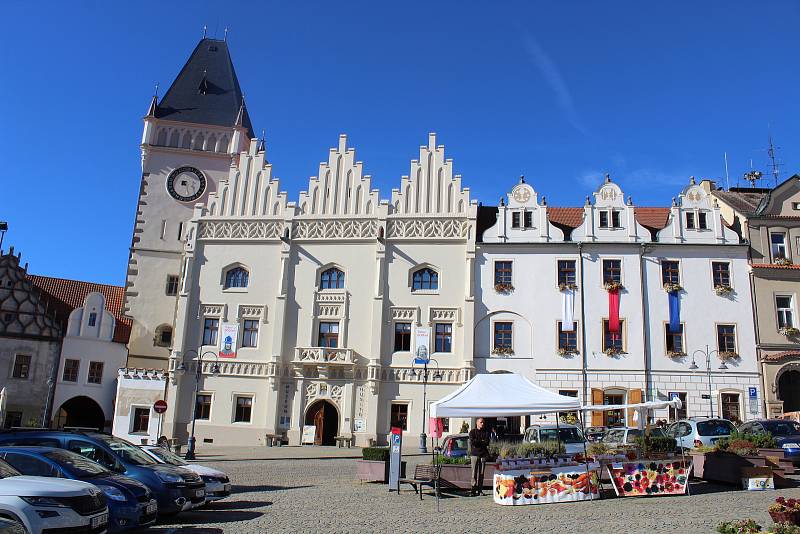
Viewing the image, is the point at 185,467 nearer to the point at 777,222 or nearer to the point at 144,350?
the point at 144,350

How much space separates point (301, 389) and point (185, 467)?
2182 cm

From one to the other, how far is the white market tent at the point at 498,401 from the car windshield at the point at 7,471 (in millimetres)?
8977

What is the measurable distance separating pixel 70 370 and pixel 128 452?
93.0ft

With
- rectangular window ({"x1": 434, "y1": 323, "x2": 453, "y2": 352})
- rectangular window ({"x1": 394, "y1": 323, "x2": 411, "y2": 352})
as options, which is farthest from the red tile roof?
rectangular window ({"x1": 434, "y1": 323, "x2": 453, "y2": 352})

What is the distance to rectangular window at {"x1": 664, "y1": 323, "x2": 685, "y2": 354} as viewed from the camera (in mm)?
35094

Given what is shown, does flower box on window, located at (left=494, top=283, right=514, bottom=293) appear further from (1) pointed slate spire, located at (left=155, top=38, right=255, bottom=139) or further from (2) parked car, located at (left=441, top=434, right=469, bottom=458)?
(1) pointed slate spire, located at (left=155, top=38, right=255, bottom=139)

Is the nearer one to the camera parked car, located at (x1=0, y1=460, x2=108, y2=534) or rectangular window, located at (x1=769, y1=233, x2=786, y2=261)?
parked car, located at (x1=0, y1=460, x2=108, y2=534)

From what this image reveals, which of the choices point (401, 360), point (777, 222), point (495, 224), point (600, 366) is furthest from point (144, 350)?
point (777, 222)

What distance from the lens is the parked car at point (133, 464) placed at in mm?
13859

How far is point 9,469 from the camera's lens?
11.1 meters

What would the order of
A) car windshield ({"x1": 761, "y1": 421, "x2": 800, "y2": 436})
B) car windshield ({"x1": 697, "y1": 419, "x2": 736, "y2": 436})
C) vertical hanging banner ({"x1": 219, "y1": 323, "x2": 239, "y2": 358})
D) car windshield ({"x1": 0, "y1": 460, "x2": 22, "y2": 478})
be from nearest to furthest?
car windshield ({"x1": 0, "y1": 460, "x2": 22, "y2": 478})
car windshield ({"x1": 697, "y1": 419, "x2": 736, "y2": 436})
car windshield ({"x1": 761, "y1": 421, "x2": 800, "y2": 436})
vertical hanging banner ({"x1": 219, "y1": 323, "x2": 239, "y2": 358})

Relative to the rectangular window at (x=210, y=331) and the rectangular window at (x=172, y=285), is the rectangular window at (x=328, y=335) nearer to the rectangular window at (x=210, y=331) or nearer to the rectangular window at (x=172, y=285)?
the rectangular window at (x=210, y=331)

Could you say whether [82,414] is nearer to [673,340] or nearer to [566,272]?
[566,272]

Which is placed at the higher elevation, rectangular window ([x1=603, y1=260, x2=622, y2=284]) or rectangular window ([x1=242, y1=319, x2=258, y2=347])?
rectangular window ([x1=603, y1=260, x2=622, y2=284])
